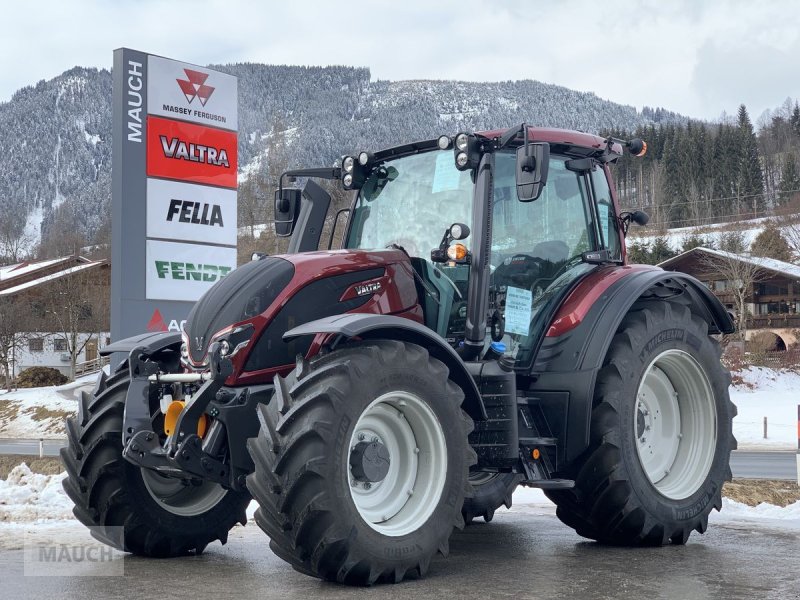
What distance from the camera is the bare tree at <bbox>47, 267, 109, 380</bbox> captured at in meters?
49.2

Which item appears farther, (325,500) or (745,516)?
(745,516)

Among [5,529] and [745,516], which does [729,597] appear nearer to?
[745,516]

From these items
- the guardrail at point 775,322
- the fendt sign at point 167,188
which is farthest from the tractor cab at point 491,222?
the guardrail at point 775,322

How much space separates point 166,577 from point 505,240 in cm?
291

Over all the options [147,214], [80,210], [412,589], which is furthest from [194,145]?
[80,210]

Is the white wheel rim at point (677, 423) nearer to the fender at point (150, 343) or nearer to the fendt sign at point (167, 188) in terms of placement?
the fender at point (150, 343)

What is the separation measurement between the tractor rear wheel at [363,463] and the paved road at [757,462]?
435 inches

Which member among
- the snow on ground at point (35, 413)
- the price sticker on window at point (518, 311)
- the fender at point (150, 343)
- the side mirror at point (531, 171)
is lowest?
the snow on ground at point (35, 413)

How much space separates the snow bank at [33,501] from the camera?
305 inches

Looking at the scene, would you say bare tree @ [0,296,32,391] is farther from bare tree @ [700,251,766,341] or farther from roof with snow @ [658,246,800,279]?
roof with snow @ [658,246,800,279]

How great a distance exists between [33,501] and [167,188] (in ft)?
14.6

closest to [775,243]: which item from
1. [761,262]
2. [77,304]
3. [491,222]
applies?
[761,262]

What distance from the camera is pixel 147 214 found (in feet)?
38.5

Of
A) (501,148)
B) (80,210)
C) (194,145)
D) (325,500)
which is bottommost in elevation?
(325,500)
